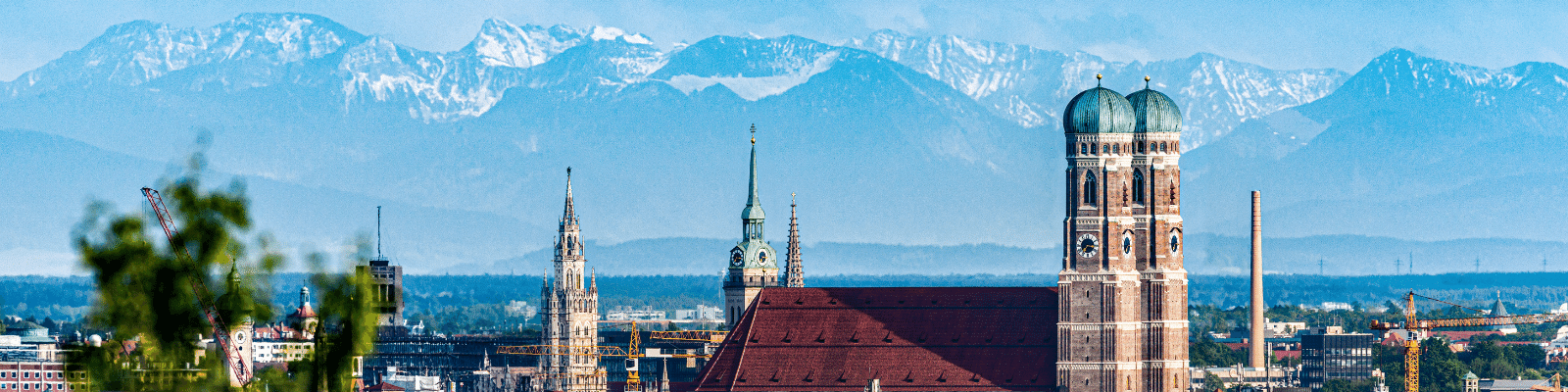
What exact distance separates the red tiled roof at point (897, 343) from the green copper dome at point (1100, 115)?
27.0ft

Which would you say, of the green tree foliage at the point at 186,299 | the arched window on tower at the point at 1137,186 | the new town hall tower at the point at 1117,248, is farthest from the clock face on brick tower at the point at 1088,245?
the green tree foliage at the point at 186,299

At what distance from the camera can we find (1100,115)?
133 metres

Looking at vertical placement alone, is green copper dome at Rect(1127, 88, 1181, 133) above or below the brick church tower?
above

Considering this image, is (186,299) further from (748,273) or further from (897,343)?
(748,273)

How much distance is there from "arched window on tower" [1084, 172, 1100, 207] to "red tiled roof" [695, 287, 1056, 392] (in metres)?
5.43

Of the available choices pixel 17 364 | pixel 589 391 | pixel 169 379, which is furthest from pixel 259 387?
pixel 17 364

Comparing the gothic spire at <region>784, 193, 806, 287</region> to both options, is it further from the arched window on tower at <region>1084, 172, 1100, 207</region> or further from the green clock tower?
the arched window on tower at <region>1084, 172, 1100, 207</region>

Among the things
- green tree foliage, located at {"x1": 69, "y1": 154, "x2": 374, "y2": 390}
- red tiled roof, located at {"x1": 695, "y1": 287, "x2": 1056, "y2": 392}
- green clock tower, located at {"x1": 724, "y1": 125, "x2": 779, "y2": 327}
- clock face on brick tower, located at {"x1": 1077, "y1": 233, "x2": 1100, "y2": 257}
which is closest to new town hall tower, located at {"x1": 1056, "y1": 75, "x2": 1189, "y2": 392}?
clock face on brick tower, located at {"x1": 1077, "y1": 233, "x2": 1100, "y2": 257}

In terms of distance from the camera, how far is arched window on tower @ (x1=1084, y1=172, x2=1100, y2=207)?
133125mm

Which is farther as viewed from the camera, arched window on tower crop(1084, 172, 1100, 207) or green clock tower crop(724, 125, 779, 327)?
green clock tower crop(724, 125, 779, 327)

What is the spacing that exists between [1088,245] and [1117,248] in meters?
1.32

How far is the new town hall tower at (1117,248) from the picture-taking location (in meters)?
133

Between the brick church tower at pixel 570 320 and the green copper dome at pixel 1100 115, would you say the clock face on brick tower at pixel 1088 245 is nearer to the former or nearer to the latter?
the green copper dome at pixel 1100 115

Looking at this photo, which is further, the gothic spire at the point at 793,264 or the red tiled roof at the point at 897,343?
the gothic spire at the point at 793,264
